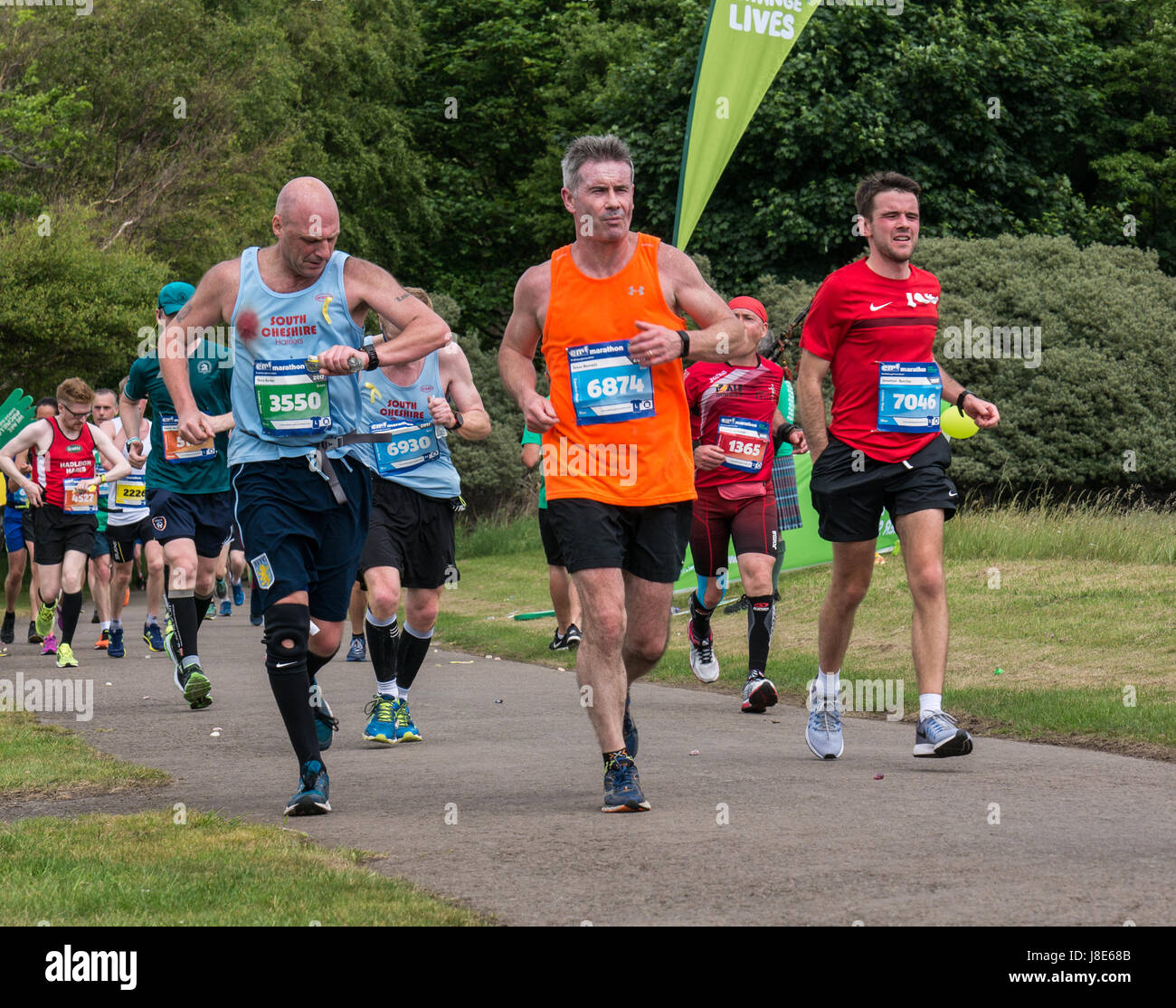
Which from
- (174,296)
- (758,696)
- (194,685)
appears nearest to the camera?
(758,696)

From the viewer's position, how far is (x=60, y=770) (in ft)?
24.8

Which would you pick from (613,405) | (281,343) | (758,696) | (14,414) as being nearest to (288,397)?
(281,343)

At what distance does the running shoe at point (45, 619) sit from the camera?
1557 cm

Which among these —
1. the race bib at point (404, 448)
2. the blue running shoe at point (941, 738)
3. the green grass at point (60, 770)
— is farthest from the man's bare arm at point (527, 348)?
the green grass at point (60, 770)

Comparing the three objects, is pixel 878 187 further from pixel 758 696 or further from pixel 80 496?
pixel 80 496

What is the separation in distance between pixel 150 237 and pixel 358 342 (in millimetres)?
30171

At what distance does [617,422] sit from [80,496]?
10080 mm

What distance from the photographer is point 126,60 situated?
119ft

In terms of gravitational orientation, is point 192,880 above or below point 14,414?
below

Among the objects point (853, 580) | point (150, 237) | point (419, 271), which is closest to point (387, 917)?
point (853, 580)

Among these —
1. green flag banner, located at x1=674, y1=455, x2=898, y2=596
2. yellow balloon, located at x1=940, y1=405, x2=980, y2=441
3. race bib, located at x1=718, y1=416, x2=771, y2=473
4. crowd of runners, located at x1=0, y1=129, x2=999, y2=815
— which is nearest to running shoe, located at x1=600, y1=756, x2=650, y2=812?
crowd of runners, located at x1=0, y1=129, x2=999, y2=815

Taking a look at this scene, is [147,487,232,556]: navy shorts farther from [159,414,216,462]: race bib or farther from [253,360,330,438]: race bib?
[253,360,330,438]: race bib

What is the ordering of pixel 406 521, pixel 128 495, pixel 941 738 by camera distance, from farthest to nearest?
pixel 128 495 → pixel 406 521 → pixel 941 738
